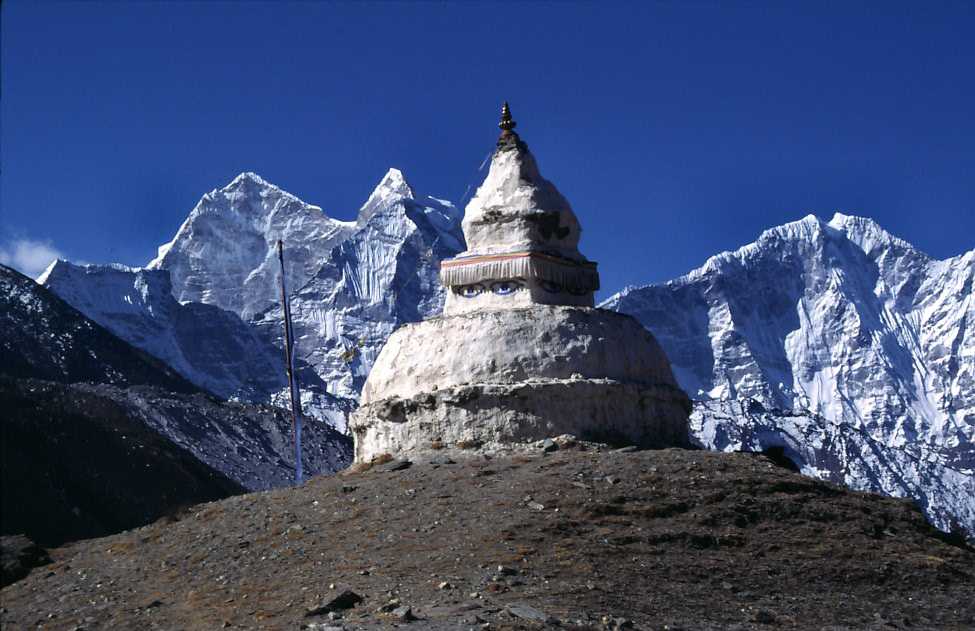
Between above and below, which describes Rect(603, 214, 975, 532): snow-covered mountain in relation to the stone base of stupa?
above

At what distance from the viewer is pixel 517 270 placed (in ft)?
90.8

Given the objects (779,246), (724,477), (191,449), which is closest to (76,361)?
(191,449)

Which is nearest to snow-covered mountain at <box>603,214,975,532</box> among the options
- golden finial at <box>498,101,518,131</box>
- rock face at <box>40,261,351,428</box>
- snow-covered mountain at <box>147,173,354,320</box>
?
snow-covered mountain at <box>147,173,354,320</box>

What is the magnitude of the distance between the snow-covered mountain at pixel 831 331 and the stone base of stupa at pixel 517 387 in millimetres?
151471

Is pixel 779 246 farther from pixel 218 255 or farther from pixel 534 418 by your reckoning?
pixel 534 418

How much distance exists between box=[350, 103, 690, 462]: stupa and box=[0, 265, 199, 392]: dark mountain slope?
43.7 metres

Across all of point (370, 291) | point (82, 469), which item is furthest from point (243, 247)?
point (82, 469)

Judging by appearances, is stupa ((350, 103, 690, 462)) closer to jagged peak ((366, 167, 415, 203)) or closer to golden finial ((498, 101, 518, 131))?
golden finial ((498, 101, 518, 131))

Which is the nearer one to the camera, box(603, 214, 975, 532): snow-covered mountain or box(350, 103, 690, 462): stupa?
box(350, 103, 690, 462): stupa

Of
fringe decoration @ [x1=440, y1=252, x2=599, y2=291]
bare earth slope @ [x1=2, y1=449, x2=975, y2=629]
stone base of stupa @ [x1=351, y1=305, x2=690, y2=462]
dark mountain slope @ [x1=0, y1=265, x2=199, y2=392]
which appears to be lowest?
bare earth slope @ [x1=2, y1=449, x2=975, y2=629]

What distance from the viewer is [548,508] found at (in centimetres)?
2155

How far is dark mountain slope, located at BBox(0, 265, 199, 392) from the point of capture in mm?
70812

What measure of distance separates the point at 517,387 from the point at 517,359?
63cm

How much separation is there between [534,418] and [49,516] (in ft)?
57.6
